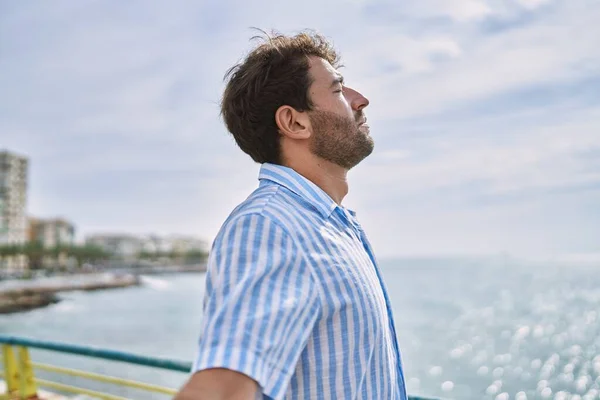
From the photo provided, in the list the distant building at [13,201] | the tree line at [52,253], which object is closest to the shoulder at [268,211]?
the tree line at [52,253]

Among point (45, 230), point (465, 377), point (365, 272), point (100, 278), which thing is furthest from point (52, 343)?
point (45, 230)

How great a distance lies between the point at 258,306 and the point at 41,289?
3072 inches

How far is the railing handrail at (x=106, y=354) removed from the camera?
2.82m

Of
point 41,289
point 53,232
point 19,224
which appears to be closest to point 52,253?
point 19,224

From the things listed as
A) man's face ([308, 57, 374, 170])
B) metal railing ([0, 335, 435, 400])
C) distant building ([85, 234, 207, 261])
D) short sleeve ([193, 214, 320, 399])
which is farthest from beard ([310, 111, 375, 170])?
distant building ([85, 234, 207, 261])

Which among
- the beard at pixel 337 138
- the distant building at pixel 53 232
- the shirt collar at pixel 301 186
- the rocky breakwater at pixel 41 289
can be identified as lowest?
the rocky breakwater at pixel 41 289

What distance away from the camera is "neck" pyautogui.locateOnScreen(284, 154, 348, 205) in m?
1.38

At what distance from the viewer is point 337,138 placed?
1392 mm

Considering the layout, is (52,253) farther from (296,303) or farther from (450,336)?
(296,303)

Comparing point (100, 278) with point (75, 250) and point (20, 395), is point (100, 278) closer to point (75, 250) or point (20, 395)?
point (75, 250)

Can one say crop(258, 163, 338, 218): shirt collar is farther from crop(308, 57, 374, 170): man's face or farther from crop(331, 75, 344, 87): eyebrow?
crop(331, 75, 344, 87): eyebrow

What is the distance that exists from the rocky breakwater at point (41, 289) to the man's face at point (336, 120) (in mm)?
64978

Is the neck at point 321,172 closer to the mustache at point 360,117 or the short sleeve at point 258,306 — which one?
the mustache at point 360,117

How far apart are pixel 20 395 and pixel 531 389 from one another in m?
30.7
